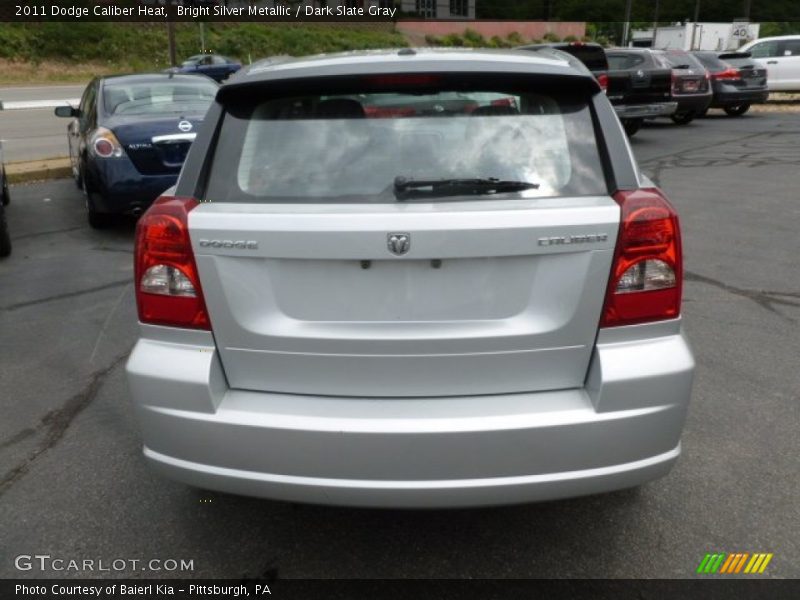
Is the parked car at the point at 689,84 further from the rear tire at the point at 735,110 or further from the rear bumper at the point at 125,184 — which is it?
the rear bumper at the point at 125,184

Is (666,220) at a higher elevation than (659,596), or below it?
higher

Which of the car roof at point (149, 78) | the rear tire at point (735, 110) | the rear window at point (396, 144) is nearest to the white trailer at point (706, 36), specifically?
the rear tire at point (735, 110)

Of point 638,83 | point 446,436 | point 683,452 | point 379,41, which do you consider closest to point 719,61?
point 638,83

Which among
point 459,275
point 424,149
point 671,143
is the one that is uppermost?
point 424,149

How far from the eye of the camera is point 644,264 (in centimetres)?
248

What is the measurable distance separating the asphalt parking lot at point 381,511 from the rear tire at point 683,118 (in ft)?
48.0

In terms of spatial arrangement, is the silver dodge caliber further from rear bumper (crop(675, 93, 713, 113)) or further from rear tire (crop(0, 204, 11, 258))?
rear bumper (crop(675, 93, 713, 113))

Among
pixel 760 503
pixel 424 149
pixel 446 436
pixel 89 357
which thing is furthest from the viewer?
pixel 89 357

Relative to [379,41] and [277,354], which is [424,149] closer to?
[277,354]

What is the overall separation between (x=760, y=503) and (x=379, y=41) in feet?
198

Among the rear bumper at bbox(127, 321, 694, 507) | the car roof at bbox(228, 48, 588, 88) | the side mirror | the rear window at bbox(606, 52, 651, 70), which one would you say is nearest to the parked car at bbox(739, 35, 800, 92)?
the rear window at bbox(606, 52, 651, 70)

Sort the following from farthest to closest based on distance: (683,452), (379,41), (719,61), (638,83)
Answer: (379,41) < (719,61) < (638,83) < (683,452)

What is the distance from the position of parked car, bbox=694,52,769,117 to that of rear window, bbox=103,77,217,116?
605 inches

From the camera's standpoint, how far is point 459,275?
2.38 m
